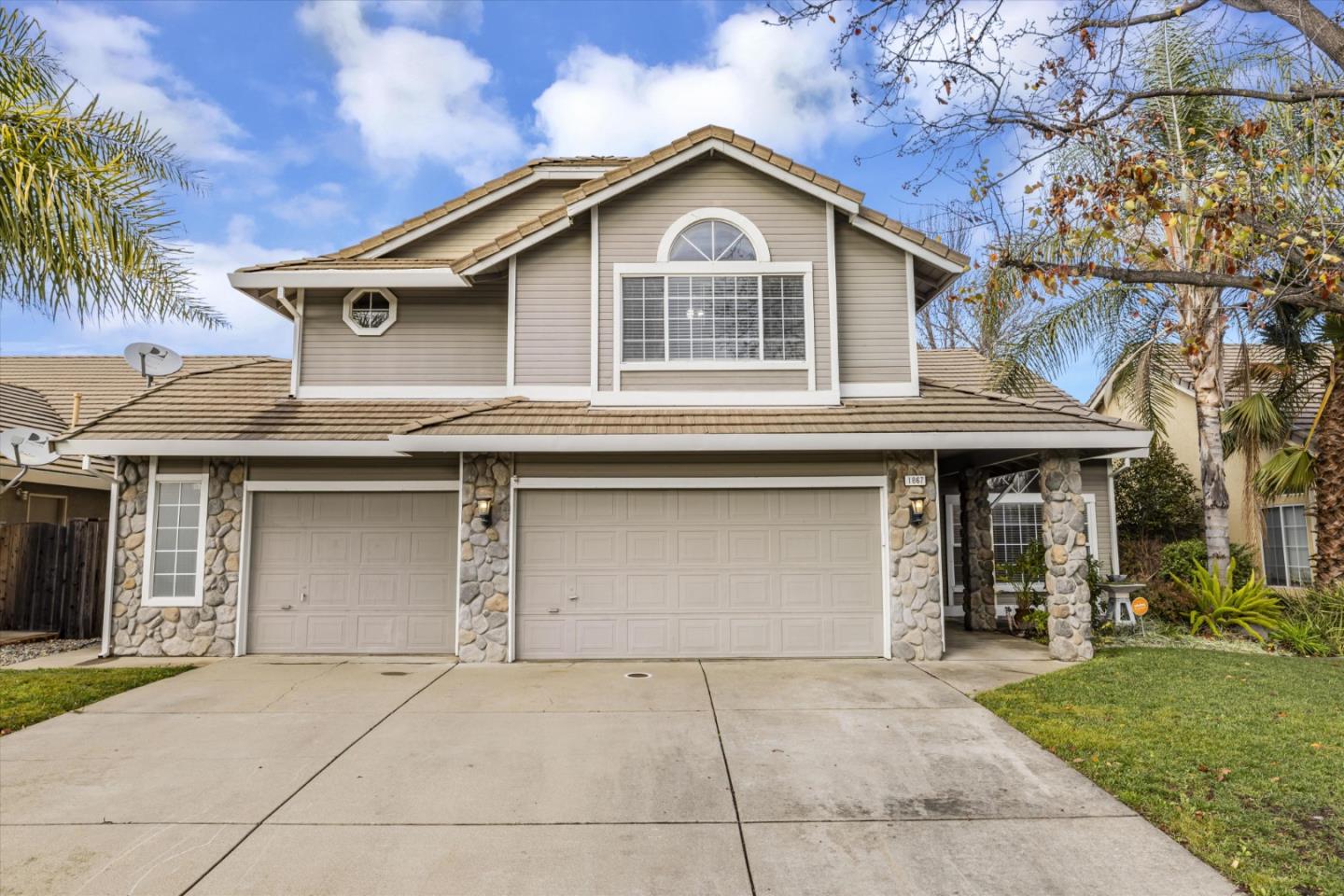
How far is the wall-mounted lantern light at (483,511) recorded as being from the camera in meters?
9.48

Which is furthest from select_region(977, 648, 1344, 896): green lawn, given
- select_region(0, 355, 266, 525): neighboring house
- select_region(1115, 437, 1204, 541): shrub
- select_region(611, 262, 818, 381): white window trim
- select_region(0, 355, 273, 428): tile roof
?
select_region(0, 355, 273, 428): tile roof

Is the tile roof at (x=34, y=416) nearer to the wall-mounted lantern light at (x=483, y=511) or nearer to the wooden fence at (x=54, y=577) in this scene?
the wooden fence at (x=54, y=577)

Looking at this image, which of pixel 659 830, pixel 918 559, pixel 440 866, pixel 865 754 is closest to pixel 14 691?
pixel 440 866

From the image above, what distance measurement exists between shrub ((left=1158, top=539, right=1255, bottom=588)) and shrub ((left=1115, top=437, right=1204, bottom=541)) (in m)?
1.77

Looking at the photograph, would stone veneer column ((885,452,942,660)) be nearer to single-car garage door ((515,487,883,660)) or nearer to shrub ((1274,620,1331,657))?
single-car garage door ((515,487,883,660))

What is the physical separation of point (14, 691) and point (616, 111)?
10.8 m

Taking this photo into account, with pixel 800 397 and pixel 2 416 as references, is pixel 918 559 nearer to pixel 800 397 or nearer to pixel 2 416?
pixel 800 397

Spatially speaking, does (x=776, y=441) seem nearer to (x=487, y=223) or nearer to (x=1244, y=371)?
Answer: (x=487, y=223)

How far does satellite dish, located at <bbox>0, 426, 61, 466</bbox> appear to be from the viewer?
9.79 metres

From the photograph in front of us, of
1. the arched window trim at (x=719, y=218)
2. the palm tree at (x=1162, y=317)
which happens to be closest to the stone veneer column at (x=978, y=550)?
the palm tree at (x=1162, y=317)

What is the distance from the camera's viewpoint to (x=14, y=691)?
7957 millimetres

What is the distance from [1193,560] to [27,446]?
17251mm

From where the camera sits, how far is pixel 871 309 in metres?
10.4

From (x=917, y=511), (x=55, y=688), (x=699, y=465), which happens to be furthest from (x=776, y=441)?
(x=55, y=688)
